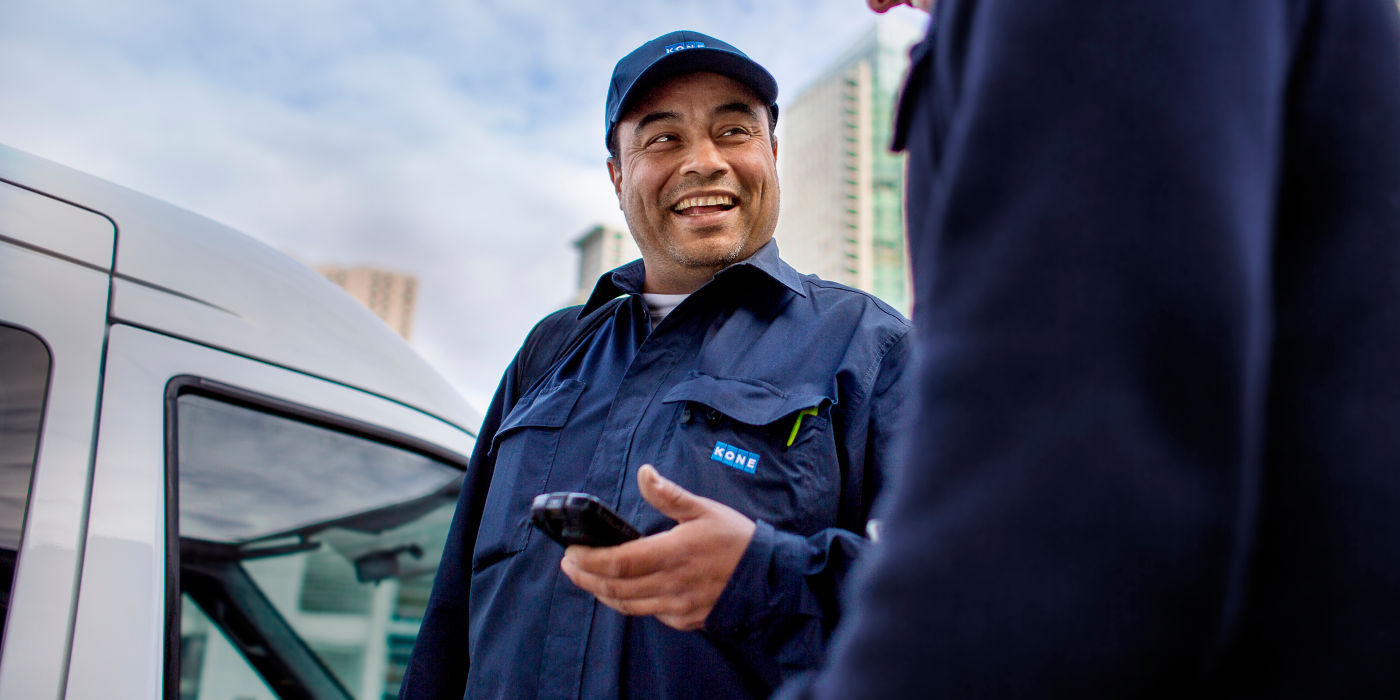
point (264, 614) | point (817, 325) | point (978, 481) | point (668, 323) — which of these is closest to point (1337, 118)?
point (978, 481)

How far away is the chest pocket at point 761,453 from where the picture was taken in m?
1.49

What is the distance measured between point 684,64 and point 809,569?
4.02 feet

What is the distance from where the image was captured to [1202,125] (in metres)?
0.53

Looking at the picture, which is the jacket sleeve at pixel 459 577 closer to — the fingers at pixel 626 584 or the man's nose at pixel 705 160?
the man's nose at pixel 705 160

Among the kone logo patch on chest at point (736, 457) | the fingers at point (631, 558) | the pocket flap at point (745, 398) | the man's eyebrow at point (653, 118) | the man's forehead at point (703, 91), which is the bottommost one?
the fingers at point (631, 558)

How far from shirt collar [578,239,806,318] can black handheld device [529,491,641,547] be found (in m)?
0.80

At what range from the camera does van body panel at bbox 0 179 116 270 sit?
1700 mm

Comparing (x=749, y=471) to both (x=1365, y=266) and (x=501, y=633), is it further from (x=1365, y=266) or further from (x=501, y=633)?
(x=1365, y=266)

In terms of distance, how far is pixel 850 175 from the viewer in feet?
199

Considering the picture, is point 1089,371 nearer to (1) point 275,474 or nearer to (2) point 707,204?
(2) point 707,204

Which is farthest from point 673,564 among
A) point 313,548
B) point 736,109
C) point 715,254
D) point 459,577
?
point 313,548

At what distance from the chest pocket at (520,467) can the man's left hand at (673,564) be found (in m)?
0.56

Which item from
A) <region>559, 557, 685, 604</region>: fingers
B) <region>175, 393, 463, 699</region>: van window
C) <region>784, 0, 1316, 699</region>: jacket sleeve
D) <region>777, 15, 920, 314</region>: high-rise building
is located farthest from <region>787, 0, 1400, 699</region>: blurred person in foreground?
<region>777, 15, 920, 314</region>: high-rise building

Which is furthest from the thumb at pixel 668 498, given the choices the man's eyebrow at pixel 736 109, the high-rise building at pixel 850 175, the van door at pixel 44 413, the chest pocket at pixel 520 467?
the high-rise building at pixel 850 175
